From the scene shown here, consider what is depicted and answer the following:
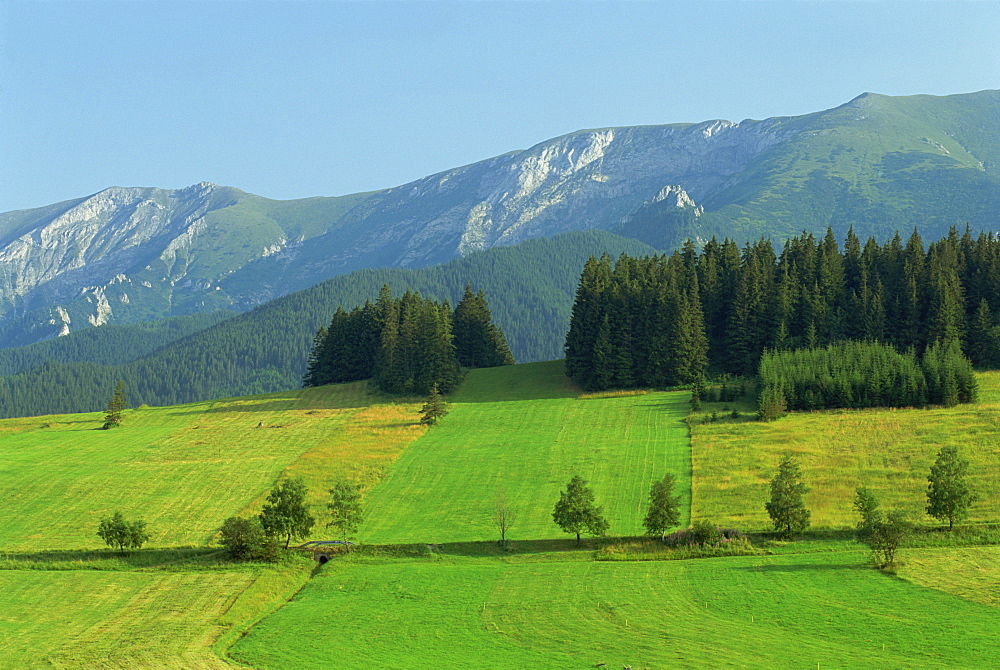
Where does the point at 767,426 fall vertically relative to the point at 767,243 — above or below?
below

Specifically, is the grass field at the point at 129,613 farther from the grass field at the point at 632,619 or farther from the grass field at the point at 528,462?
the grass field at the point at 528,462

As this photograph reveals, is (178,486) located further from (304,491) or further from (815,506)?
(815,506)

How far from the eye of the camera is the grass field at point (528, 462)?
83.4 meters

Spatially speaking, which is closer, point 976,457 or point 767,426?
point 976,457

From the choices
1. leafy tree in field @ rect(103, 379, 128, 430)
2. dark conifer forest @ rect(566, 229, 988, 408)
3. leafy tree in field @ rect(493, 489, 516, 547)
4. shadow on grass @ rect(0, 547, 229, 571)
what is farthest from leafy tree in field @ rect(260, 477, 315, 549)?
dark conifer forest @ rect(566, 229, 988, 408)

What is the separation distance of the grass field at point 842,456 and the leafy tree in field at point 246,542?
35444 mm

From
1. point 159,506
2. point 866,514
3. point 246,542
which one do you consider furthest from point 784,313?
point 246,542

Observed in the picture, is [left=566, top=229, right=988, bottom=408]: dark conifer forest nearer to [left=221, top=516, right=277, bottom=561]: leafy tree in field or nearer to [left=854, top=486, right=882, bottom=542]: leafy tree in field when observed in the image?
[left=854, top=486, right=882, bottom=542]: leafy tree in field

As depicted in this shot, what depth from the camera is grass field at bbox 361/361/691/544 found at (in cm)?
8338

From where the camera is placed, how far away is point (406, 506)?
9006 centimetres

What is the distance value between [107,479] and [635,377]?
73743 mm

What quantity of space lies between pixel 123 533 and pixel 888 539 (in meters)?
57.7

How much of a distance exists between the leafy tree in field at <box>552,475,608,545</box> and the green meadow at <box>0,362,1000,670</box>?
4.56 feet

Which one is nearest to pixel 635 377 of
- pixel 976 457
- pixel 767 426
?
pixel 767 426
